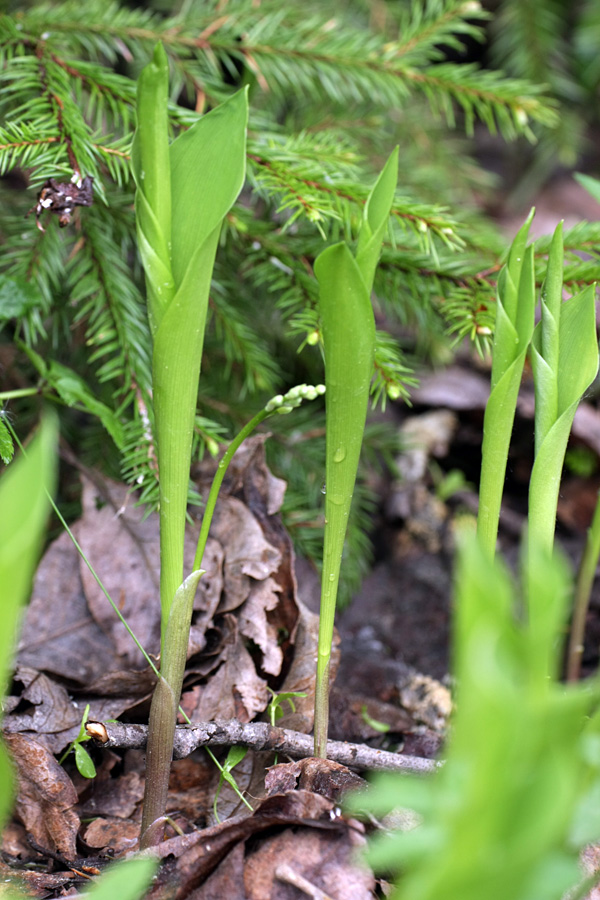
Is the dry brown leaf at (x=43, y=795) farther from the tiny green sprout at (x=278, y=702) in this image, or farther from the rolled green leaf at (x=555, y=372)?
the rolled green leaf at (x=555, y=372)

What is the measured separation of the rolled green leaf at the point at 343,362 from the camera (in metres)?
0.67

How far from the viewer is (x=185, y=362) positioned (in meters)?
0.73

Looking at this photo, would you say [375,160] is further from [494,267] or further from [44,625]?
[44,625]

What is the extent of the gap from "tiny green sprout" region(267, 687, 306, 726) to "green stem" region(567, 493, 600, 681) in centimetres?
50

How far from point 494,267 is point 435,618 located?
78 centimetres

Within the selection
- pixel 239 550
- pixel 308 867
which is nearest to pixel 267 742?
pixel 308 867

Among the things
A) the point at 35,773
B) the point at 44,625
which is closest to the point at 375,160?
the point at 44,625

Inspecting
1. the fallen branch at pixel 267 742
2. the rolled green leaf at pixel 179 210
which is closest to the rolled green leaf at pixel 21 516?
the rolled green leaf at pixel 179 210

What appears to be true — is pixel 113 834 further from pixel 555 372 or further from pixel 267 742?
pixel 555 372

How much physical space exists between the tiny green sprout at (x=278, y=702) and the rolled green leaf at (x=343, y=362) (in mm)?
114

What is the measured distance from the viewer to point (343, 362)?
0.72 meters

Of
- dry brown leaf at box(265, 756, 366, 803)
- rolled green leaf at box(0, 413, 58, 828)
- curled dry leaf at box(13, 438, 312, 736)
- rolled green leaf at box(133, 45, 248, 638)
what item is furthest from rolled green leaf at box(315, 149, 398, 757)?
rolled green leaf at box(0, 413, 58, 828)

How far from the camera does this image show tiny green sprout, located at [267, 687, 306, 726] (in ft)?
3.00

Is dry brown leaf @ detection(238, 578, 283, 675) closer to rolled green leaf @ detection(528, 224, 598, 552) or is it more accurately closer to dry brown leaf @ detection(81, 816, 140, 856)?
dry brown leaf @ detection(81, 816, 140, 856)
